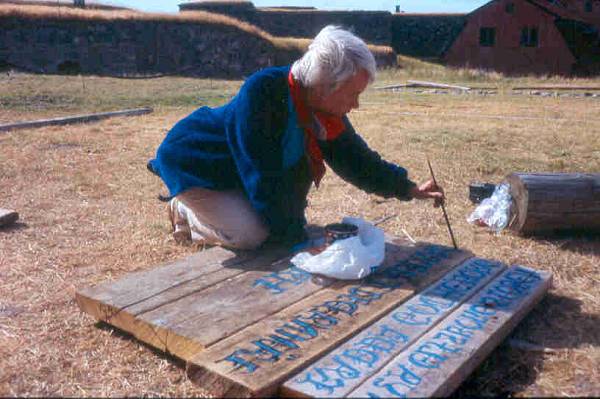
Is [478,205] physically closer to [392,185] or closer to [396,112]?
[392,185]

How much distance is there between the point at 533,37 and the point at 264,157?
95.9 ft

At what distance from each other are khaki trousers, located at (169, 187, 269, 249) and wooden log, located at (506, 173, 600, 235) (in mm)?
1752

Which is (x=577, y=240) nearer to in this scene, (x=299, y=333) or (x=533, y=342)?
(x=533, y=342)

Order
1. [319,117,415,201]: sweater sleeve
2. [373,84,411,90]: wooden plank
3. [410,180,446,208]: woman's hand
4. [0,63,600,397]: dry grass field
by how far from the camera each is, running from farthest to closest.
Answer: [373,84,411,90]: wooden plank
[319,117,415,201]: sweater sleeve
[410,180,446,208]: woman's hand
[0,63,600,397]: dry grass field

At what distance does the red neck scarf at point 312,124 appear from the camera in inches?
127

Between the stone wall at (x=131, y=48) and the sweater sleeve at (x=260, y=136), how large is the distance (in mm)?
18111

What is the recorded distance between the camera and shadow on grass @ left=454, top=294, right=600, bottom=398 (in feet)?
7.82

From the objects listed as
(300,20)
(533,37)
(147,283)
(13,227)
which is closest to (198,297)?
(147,283)

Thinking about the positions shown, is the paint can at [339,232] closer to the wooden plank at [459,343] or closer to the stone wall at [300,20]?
the wooden plank at [459,343]

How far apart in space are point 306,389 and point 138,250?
88.8 inches

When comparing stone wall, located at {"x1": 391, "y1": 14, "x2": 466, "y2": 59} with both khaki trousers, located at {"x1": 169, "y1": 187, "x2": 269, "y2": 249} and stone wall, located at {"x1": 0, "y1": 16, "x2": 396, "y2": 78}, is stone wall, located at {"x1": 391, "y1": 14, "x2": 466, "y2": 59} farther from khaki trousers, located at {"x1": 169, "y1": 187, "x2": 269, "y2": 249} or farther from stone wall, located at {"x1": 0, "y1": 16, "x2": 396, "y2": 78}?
khaki trousers, located at {"x1": 169, "y1": 187, "x2": 269, "y2": 249}

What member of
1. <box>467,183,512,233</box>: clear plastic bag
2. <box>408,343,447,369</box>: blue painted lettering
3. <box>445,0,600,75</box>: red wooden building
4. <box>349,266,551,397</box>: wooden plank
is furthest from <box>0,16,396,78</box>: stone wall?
<box>408,343,447,369</box>: blue painted lettering

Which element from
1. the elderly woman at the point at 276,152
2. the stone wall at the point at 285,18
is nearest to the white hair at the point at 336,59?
the elderly woman at the point at 276,152

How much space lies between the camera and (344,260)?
293 centimetres
